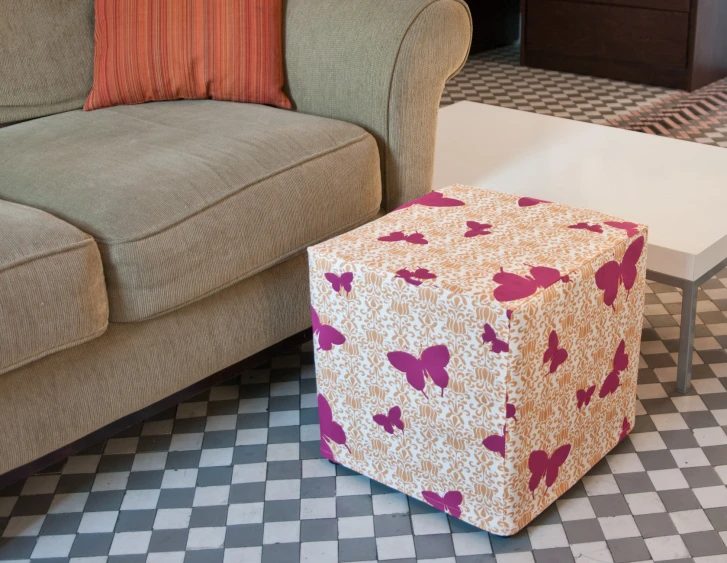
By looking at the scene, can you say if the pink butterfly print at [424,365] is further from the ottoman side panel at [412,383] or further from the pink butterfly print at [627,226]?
the pink butterfly print at [627,226]

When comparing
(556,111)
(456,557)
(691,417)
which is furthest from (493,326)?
(556,111)

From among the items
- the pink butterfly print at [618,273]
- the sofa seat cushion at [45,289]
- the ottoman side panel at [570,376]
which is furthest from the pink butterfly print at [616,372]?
the sofa seat cushion at [45,289]

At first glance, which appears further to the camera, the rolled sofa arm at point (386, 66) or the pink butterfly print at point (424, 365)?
the rolled sofa arm at point (386, 66)

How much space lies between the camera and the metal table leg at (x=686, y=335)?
1.62 m

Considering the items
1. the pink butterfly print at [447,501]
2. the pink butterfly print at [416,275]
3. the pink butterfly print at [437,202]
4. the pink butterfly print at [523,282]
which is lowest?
the pink butterfly print at [447,501]

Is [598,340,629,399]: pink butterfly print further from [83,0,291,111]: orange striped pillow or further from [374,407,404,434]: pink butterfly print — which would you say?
[83,0,291,111]: orange striped pillow

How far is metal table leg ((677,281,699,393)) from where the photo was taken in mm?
1623

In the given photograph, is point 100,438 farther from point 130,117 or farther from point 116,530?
point 130,117

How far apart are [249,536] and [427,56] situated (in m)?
0.94

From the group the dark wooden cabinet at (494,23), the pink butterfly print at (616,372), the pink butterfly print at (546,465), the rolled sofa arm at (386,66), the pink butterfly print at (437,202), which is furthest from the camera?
the dark wooden cabinet at (494,23)

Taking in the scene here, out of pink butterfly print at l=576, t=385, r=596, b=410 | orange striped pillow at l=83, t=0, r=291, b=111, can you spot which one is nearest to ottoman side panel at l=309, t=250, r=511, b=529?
pink butterfly print at l=576, t=385, r=596, b=410

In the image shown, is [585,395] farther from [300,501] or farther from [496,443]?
[300,501]

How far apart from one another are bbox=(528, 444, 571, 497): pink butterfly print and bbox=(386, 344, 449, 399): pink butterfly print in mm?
173

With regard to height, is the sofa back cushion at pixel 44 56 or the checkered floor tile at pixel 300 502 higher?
the sofa back cushion at pixel 44 56
